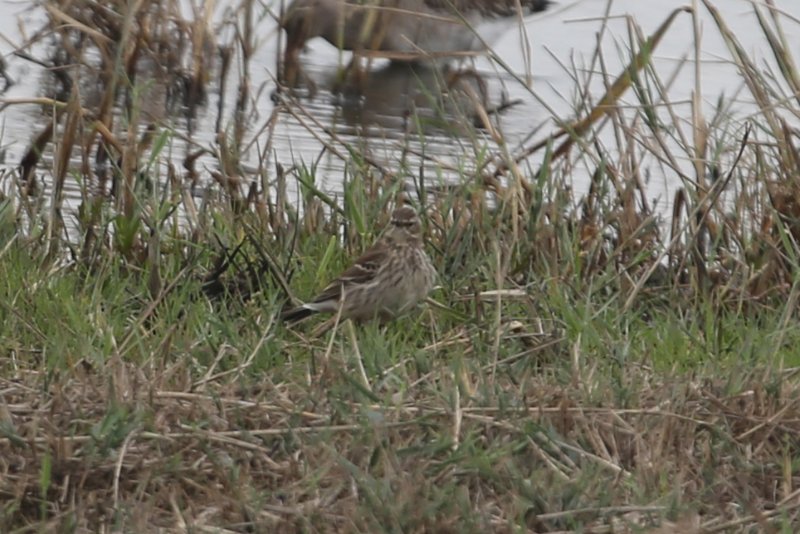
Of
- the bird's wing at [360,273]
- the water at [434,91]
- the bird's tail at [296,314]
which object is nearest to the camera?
the bird's tail at [296,314]

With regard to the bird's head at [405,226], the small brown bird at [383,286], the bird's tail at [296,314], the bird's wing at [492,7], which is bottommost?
the bird's tail at [296,314]

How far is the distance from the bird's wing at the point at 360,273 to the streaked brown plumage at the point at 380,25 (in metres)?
5.01

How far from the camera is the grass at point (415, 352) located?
398cm

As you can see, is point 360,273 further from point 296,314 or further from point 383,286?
point 296,314

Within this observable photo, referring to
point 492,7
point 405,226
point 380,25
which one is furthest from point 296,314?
point 492,7

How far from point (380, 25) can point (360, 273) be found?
6.44 metres

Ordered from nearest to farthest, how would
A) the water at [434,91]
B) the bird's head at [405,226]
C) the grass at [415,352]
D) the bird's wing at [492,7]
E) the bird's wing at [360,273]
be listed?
the grass at [415,352] → the bird's wing at [360,273] → the bird's head at [405,226] → the water at [434,91] → the bird's wing at [492,7]

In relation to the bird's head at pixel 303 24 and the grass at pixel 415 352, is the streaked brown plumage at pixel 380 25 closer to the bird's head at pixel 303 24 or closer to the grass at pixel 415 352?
the bird's head at pixel 303 24

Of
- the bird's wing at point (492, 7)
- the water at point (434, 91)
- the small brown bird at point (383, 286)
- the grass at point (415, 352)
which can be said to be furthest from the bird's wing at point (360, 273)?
the bird's wing at point (492, 7)

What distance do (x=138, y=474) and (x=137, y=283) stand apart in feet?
6.91

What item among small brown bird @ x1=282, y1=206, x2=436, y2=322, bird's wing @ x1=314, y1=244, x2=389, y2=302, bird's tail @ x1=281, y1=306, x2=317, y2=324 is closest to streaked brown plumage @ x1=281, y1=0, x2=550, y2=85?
bird's wing @ x1=314, y1=244, x2=389, y2=302

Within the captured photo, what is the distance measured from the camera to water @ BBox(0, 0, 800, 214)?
9.05m

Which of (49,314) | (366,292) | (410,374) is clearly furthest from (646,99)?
(49,314)

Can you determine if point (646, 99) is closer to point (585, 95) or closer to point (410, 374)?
point (585, 95)
